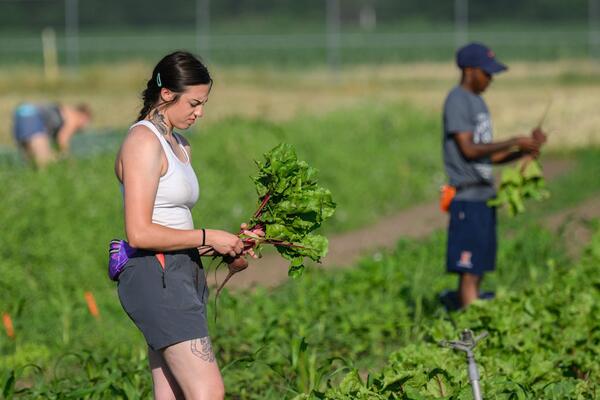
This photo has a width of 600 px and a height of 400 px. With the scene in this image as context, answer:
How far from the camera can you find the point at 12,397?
5664mm

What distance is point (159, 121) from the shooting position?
174 inches

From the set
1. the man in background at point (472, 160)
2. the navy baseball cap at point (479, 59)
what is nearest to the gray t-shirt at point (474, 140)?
the man in background at point (472, 160)

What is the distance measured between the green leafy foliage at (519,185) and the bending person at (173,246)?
127 inches

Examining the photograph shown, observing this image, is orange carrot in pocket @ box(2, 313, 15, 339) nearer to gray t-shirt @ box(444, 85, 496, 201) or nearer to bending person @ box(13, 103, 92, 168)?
gray t-shirt @ box(444, 85, 496, 201)

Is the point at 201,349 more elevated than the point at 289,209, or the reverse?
the point at 289,209

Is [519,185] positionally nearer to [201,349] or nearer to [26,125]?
[201,349]

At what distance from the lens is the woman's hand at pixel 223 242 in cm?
A: 434

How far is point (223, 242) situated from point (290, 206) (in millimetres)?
356

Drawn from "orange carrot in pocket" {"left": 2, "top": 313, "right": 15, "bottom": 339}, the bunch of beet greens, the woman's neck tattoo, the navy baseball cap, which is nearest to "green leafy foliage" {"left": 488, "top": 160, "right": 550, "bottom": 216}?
the navy baseball cap

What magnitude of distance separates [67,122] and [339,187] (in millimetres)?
3088

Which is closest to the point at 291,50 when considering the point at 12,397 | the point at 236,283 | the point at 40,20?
the point at 40,20

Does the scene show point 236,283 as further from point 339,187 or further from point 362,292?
point 339,187

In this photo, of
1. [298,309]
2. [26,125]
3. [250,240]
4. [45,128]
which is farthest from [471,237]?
[45,128]

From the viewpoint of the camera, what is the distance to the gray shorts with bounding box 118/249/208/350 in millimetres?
4352
